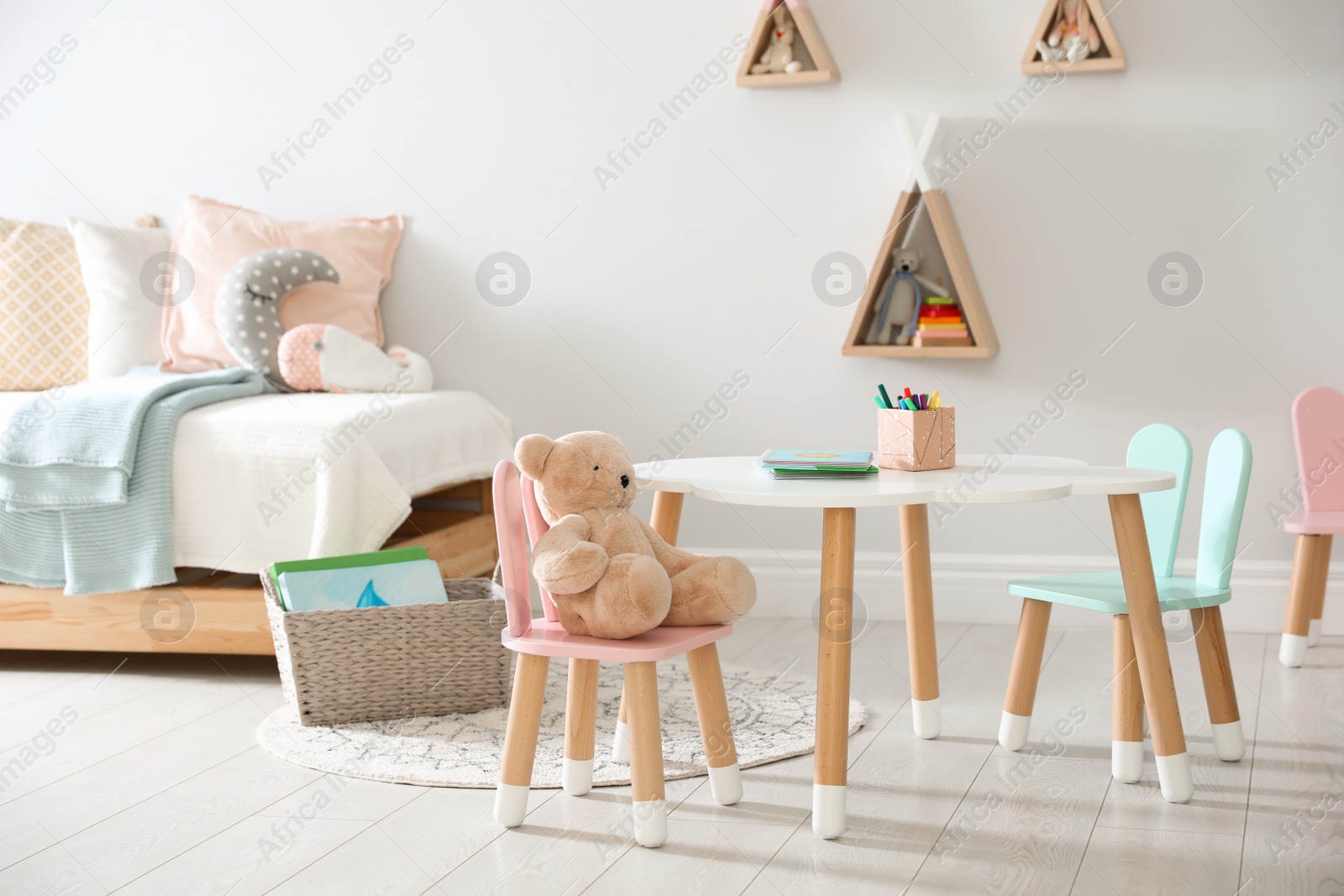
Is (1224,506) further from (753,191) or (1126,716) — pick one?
(753,191)

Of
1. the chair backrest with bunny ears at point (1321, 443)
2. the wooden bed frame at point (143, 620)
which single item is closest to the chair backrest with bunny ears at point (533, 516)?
the wooden bed frame at point (143, 620)

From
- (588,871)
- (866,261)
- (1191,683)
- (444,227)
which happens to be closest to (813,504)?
(588,871)

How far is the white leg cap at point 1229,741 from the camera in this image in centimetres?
168

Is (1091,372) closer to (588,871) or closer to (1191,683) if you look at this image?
(1191,683)

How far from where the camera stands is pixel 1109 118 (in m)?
2.48

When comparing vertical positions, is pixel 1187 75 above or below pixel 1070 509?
above

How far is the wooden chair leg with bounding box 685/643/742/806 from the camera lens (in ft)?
5.00

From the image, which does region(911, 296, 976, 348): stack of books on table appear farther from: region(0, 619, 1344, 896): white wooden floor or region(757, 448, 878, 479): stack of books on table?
region(757, 448, 878, 479): stack of books on table

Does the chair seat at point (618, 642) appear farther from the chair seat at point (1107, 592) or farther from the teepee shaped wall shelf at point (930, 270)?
the teepee shaped wall shelf at point (930, 270)

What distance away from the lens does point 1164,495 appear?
1.81 m

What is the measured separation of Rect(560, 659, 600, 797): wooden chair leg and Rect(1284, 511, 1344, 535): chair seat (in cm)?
146

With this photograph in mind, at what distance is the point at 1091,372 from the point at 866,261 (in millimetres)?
549

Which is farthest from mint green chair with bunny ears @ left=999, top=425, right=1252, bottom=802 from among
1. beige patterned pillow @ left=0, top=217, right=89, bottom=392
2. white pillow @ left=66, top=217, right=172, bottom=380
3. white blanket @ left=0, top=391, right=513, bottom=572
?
beige patterned pillow @ left=0, top=217, right=89, bottom=392

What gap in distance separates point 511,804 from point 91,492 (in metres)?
1.17
